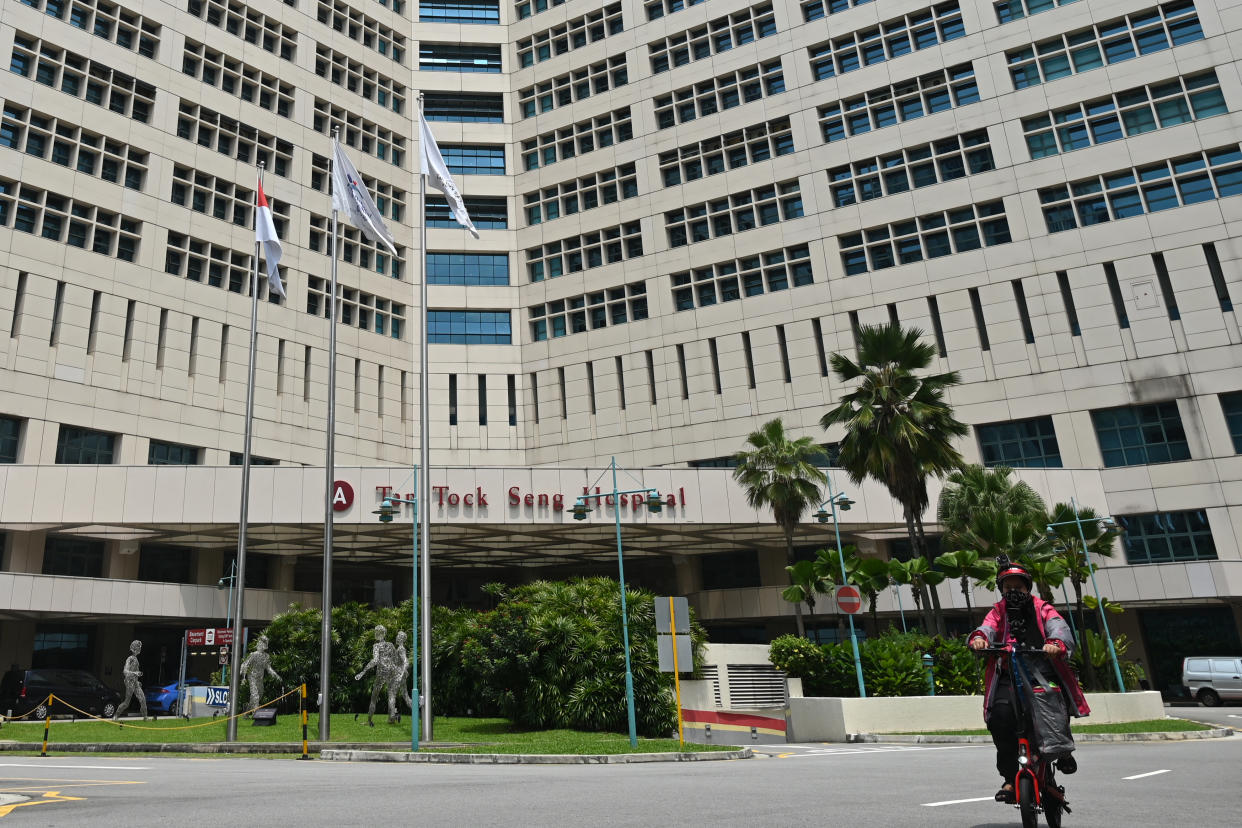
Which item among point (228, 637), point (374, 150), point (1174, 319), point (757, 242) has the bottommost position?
point (228, 637)

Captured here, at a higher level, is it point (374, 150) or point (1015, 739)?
point (374, 150)

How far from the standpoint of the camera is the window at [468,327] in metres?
55.0

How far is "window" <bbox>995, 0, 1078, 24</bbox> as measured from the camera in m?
46.8

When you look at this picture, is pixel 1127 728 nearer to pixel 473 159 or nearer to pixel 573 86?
pixel 573 86

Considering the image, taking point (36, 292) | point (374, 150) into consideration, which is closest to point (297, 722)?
point (36, 292)

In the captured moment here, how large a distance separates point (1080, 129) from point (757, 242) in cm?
1639

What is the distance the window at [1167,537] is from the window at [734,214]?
22.4m

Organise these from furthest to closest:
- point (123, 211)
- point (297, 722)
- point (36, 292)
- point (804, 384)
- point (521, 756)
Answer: point (804, 384) < point (123, 211) < point (36, 292) < point (297, 722) < point (521, 756)

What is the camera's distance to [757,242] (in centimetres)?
5062

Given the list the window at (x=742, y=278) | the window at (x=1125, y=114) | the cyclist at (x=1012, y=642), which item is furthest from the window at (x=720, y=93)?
the cyclist at (x=1012, y=642)

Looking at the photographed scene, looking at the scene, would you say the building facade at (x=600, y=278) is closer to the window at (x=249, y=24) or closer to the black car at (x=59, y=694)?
the window at (x=249, y=24)

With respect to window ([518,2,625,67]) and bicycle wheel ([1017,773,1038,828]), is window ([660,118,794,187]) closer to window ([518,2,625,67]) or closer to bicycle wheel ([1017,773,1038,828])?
window ([518,2,625,67])

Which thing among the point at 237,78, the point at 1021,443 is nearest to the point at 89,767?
the point at 1021,443

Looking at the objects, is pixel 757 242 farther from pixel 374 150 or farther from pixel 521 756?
pixel 521 756
